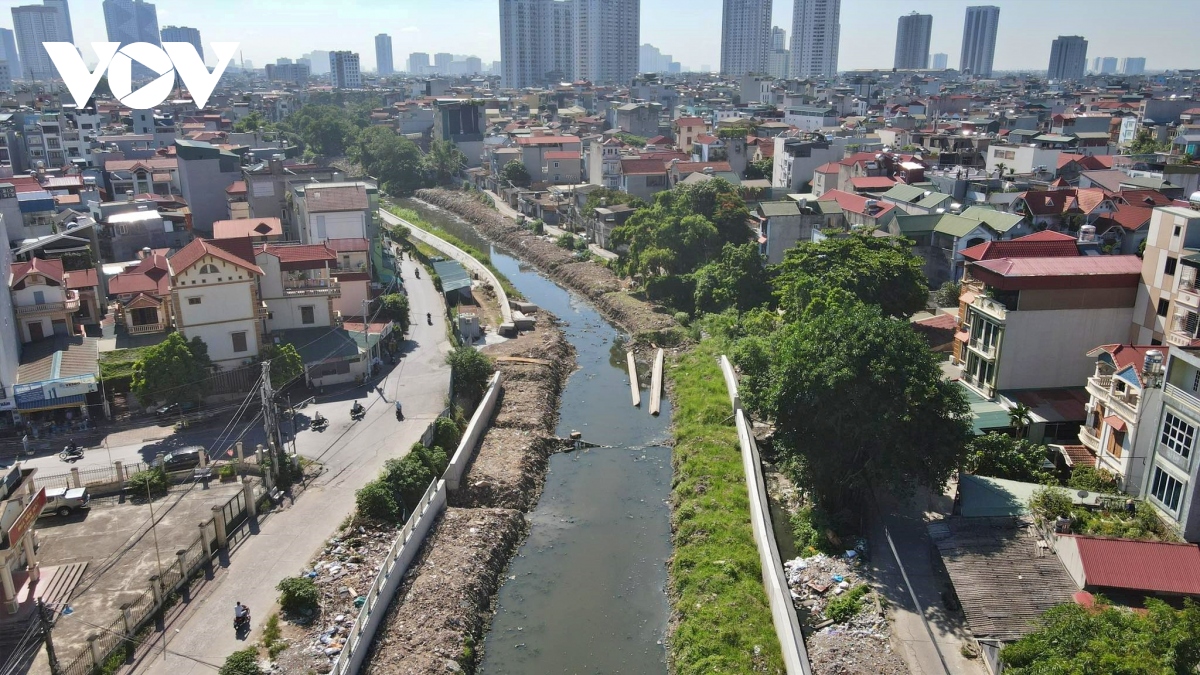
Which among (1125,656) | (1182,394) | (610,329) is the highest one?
(1182,394)

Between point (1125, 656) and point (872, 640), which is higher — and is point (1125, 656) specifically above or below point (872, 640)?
above

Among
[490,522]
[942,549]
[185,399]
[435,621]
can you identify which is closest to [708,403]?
[490,522]

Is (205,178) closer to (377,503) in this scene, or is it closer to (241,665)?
(377,503)

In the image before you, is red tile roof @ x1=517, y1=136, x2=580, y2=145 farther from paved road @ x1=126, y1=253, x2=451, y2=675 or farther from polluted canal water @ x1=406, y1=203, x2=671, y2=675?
polluted canal water @ x1=406, y1=203, x2=671, y2=675

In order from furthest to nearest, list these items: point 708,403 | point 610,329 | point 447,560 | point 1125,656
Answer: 1. point 610,329
2. point 708,403
3. point 447,560
4. point 1125,656

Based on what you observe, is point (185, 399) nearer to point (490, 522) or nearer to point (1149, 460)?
point (490, 522)

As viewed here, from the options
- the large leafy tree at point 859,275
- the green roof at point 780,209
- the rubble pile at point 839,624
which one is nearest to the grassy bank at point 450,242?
the green roof at point 780,209

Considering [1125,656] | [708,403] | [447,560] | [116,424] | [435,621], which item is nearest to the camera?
[1125,656]

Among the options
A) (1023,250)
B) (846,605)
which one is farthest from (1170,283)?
(846,605)
